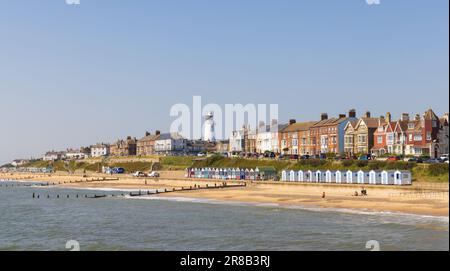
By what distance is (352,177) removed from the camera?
74.4 meters

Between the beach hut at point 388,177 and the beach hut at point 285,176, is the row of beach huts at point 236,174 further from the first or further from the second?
the beach hut at point 388,177

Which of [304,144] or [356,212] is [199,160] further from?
[356,212]

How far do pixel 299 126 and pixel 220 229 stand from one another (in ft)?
291

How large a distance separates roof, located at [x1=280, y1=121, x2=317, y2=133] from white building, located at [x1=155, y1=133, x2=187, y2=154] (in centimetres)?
6183

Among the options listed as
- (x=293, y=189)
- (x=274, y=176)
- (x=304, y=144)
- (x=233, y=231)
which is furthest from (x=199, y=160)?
(x=233, y=231)

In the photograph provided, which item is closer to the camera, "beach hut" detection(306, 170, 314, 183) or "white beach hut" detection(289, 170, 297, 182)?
"beach hut" detection(306, 170, 314, 183)

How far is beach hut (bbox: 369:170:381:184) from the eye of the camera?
70125 mm

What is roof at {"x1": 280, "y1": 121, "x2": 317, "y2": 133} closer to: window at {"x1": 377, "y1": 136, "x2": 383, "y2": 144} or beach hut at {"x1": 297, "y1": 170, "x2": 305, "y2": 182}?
window at {"x1": 377, "y1": 136, "x2": 383, "y2": 144}

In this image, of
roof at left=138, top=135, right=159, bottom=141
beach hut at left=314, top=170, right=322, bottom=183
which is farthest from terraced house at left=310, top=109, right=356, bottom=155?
roof at left=138, top=135, right=159, bottom=141

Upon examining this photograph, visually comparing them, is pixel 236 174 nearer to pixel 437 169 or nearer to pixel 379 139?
pixel 379 139

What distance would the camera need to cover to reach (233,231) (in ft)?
125

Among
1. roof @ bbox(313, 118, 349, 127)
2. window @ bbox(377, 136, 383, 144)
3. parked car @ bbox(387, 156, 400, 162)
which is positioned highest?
roof @ bbox(313, 118, 349, 127)

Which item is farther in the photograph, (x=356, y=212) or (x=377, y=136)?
(x=377, y=136)
